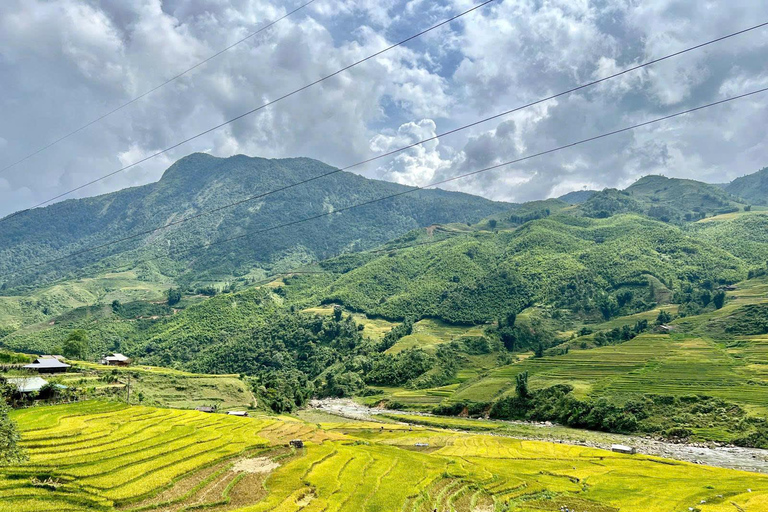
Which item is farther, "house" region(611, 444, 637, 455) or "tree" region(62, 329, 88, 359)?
"tree" region(62, 329, 88, 359)

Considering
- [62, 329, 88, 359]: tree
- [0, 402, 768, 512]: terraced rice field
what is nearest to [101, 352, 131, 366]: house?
[62, 329, 88, 359]: tree

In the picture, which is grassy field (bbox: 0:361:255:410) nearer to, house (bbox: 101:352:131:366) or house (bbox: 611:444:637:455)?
house (bbox: 101:352:131:366)

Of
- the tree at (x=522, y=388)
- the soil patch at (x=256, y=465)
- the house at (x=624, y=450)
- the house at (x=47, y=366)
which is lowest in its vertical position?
the house at (x=624, y=450)

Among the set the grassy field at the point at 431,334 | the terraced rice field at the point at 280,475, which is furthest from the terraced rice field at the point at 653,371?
the grassy field at the point at 431,334

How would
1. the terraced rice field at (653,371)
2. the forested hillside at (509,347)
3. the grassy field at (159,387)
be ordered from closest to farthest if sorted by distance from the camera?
the grassy field at (159,387) < the terraced rice field at (653,371) < the forested hillside at (509,347)

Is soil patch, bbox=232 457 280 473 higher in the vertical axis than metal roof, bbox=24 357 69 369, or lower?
lower

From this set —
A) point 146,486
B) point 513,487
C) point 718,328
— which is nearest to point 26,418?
point 146,486

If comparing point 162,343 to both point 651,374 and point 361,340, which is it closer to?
point 361,340

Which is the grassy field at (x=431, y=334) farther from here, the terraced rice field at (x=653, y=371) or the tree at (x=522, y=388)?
the tree at (x=522, y=388)

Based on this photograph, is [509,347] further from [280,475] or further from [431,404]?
[280,475]
